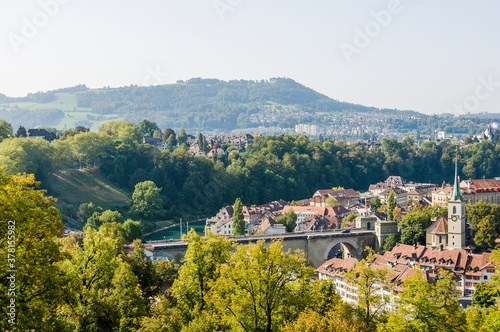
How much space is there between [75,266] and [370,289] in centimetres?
872

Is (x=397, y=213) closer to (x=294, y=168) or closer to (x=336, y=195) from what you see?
(x=336, y=195)

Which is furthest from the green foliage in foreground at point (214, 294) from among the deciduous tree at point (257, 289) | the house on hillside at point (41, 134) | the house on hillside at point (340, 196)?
the house on hillside at point (41, 134)

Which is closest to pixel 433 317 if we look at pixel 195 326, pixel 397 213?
pixel 195 326

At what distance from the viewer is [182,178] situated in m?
79.0

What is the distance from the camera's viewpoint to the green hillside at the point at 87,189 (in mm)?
63731

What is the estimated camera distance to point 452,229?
40188mm

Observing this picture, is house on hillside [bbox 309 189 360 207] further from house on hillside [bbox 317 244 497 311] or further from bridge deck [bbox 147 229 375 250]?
house on hillside [bbox 317 244 497 311]

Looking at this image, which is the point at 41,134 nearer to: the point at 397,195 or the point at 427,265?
the point at 397,195

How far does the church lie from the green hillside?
36517 millimetres

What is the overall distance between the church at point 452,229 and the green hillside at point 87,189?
36.5 m

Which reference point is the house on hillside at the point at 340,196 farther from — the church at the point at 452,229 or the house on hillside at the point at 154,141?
the house on hillside at the point at 154,141

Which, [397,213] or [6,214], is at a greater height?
[6,214]

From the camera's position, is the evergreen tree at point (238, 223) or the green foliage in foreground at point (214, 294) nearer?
the green foliage in foreground at point (214, 294)

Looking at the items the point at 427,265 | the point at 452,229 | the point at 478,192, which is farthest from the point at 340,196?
the point at 427,265
